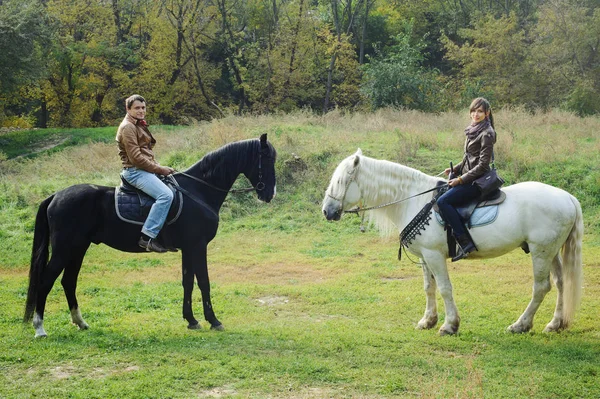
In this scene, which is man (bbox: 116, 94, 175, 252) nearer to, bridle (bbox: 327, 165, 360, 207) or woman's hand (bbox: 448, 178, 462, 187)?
bridle (bbox: 327, 165, 360, 207)

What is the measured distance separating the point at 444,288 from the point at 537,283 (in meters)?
1.19

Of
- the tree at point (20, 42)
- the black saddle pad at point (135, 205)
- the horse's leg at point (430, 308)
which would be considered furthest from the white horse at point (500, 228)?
the tree at point (20, 42)

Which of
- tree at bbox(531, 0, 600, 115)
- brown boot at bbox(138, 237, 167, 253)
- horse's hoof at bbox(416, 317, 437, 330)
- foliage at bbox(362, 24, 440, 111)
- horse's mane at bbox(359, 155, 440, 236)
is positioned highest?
tree at bbox(531, 0, 600, 115)

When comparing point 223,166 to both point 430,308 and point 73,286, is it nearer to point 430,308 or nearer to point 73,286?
point 73,286

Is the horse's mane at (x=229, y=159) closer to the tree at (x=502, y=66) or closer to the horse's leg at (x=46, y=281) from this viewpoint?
the horse's leg at (x=46, y=281)

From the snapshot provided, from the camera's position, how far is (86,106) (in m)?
40.3

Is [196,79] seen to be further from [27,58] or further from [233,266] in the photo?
[233,266]

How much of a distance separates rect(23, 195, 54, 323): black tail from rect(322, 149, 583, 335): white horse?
367 centimetres

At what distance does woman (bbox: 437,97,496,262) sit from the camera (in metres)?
7.42

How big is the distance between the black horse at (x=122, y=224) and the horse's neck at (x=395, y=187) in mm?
1289

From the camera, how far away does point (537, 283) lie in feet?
25.3

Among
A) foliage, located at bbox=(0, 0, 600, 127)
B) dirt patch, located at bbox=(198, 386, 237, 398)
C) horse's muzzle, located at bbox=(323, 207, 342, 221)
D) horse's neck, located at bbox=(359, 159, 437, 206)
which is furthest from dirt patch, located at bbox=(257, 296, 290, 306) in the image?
foliage, located at bbox=(0, 0, 600, 127)

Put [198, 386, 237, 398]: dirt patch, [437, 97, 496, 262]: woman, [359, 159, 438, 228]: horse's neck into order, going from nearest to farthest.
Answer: [198, 386, 237, 398]: dirt patch, [437, 97, 496, 262]: woman, [359, 159, 438, 228]: horse's neck

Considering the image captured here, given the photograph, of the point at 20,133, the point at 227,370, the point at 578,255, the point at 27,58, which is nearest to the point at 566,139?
the point at 578,255
